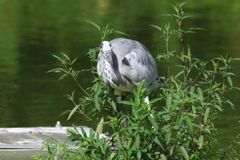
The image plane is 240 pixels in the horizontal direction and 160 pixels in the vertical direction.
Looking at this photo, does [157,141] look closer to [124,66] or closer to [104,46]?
[104,46]

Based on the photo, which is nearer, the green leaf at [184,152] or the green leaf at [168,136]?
the green leaf at [168,136]

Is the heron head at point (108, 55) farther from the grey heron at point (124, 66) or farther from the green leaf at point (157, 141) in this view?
the green leaf at point (157, 141)

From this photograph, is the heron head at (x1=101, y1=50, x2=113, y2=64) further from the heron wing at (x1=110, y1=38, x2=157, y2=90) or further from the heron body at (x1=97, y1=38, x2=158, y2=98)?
the heron wing at (x1=110, y1=38, x2=157, y2=90)

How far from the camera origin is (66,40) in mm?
14445

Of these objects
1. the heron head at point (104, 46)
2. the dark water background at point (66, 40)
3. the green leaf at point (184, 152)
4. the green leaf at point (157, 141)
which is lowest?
the dark water background at point (66, 40)

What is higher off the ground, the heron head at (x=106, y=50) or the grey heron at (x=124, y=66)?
the heron head at (x=106, y=50)

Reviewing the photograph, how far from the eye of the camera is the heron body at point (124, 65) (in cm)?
430

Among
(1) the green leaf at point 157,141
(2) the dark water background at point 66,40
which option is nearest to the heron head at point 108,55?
(2) the dark water background at point 66,40

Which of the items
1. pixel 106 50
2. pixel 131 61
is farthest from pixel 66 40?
pixel 106 50

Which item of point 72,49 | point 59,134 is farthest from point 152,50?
point 59,134

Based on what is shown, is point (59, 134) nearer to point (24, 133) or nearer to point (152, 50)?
point (24, 133)

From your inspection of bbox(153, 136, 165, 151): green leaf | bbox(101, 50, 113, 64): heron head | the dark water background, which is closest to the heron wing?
bbox(101, 50, 113, 64): heron head

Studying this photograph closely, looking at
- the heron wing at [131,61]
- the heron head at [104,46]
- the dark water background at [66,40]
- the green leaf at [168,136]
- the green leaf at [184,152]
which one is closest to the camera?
the green leaf at [168,136]

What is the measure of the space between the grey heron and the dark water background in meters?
0.42
